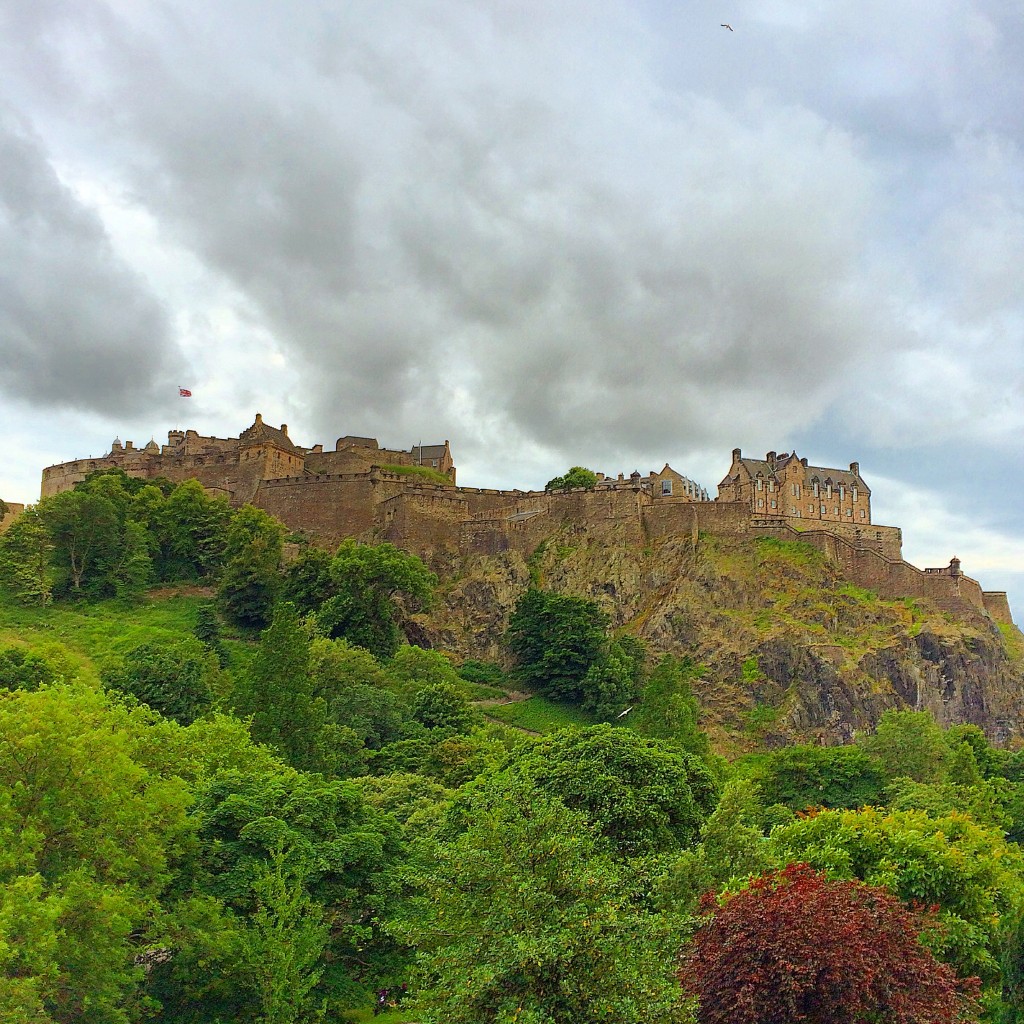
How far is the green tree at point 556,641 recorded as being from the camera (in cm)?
6994

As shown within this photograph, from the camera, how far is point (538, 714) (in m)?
67.2

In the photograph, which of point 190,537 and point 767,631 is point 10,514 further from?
point 767,631

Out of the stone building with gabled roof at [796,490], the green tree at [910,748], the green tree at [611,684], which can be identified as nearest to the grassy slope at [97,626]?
the green tree at [611,684]

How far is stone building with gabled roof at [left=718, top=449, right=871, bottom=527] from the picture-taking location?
91.9 m

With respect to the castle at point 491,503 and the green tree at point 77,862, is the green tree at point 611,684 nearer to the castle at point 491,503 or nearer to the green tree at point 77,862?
the castle at point 491,503

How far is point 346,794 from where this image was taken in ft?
90.5

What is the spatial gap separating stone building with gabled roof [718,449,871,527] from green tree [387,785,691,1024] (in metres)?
77.0

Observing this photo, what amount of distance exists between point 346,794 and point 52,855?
838 cm

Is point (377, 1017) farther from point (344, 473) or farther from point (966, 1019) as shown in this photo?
point (344, 473)

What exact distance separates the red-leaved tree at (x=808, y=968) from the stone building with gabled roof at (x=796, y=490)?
74971 mm

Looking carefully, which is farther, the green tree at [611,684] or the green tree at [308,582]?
the green tree at [308,582]

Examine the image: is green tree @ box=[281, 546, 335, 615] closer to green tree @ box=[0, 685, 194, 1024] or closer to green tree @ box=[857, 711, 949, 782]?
green tree @ box=[857, 711, 949, 782]

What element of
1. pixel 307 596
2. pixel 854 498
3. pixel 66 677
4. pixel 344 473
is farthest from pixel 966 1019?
pixel 854 498

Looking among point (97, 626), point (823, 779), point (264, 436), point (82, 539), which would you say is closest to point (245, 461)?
point (264, 436)
